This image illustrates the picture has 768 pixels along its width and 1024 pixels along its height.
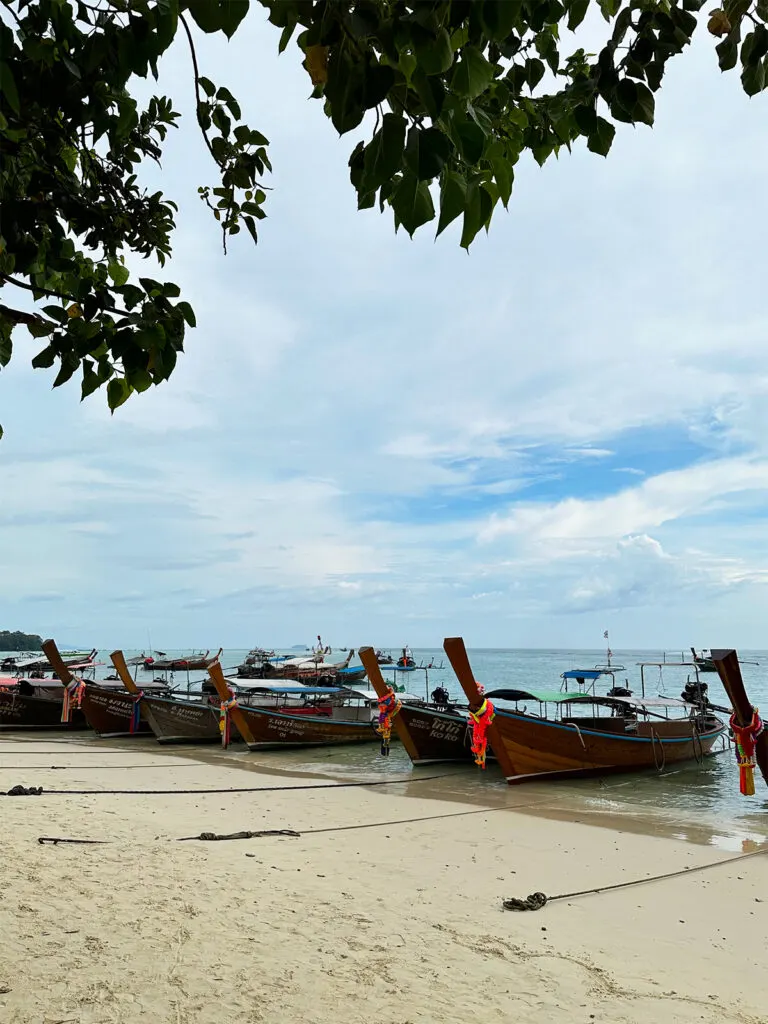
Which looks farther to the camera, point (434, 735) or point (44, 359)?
point (434, 735)

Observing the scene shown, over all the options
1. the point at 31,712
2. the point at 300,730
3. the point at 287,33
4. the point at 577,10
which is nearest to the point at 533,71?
the point at 577,10

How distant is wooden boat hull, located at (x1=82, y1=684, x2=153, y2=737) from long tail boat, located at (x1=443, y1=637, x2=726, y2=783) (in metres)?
11.8

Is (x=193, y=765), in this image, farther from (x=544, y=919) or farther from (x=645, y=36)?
(x=645, y=36)

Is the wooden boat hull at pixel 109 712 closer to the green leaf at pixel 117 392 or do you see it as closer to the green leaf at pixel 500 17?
the green leaf at pixel 117 392

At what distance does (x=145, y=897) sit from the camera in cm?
562

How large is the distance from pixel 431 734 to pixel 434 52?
54.4 ft

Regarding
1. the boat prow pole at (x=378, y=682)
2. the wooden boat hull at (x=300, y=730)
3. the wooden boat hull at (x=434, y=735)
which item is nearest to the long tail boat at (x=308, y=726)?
the wooden boat hull at (x=300, y=730)

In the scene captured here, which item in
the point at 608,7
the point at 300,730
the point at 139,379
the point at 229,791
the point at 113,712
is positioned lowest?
the point at 300,730

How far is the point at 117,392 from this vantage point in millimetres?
2424

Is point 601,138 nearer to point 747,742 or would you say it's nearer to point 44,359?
point 44,359

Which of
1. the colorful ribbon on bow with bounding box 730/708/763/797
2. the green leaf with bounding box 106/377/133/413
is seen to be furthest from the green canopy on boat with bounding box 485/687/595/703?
the green leaf with bounding box 106/377/133/413

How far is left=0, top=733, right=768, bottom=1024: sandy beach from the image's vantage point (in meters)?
4.05

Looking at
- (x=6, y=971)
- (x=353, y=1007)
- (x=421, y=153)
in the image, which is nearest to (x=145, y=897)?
(x=6, y=971)

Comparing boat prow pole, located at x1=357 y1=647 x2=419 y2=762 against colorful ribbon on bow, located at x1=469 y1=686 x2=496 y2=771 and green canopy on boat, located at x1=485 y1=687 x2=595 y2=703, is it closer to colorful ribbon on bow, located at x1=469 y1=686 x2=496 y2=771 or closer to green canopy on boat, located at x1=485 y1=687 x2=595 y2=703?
colorful ribbon on bow, located at x1=469 y1=686 x2=496 y2=771
